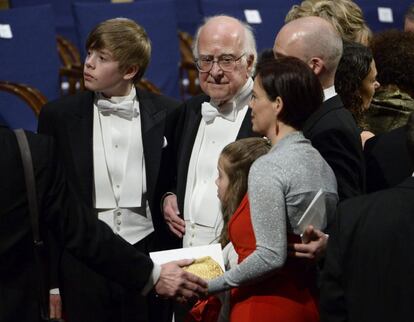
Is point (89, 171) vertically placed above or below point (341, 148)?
→ below

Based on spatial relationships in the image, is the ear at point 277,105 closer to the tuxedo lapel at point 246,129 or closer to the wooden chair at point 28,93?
the tuxedo lapel at point 246,129

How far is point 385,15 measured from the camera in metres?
7.52

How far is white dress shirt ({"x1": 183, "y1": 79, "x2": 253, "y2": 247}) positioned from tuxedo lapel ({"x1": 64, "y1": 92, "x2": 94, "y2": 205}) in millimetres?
414

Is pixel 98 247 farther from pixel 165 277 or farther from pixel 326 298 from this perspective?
pixel 326 298

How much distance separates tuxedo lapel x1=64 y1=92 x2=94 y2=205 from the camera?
386 cm

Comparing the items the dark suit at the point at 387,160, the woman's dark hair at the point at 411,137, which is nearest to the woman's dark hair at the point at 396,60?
the dark suit at the point at 387,160

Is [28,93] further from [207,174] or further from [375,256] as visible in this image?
[375,256]

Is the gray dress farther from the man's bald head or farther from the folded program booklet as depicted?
the man's bald head

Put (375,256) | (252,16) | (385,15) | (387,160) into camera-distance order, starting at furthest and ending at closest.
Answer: (385,15), (252,16), (387,160), (375,256)

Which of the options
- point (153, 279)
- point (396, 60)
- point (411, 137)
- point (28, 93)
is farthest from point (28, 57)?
point (411, 137)

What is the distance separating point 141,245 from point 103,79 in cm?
69

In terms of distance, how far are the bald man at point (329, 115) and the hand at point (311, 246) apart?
0.23 m

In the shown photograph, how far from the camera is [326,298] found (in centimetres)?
273

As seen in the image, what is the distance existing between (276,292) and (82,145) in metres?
1.23
